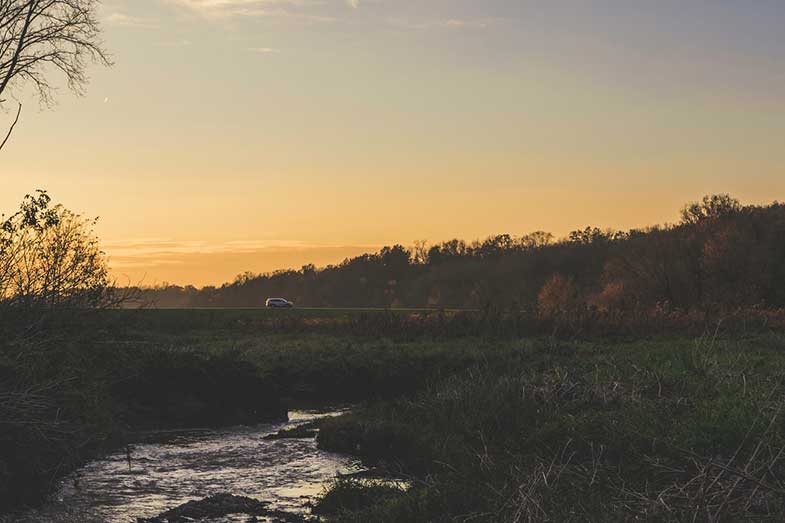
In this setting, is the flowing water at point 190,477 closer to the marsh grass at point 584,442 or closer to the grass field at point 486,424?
the grass field at point 486,424

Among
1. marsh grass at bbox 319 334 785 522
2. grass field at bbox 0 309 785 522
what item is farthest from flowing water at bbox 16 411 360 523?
marsh grass at bbox 319 334 785 522

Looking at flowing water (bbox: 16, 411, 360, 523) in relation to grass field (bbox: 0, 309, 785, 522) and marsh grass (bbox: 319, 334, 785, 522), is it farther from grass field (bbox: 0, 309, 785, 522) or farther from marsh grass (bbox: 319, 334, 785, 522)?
marsh grass (bbox: 319, 334, 785, 522)

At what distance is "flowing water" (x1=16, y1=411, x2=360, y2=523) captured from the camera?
15.6 meters

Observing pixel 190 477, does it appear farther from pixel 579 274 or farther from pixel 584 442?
pixel 579 274

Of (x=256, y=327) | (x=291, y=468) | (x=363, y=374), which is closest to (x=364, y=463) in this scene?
(x=291, y=468)

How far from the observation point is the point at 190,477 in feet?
60.2

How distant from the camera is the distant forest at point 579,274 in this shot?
6325cm

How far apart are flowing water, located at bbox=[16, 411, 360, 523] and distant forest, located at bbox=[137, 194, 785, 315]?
4036 mm

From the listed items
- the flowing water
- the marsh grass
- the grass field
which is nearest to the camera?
the marsh grass

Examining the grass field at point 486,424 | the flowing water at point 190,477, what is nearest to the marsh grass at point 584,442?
the grass field at point 486,424

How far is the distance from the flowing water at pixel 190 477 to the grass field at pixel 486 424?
2.18ft

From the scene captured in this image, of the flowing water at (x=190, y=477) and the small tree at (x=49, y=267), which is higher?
the small tree at (x=49, y=267)

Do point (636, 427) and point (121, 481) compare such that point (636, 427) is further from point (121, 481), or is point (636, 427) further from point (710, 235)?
point (710, 235)

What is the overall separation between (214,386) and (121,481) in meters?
10.6
